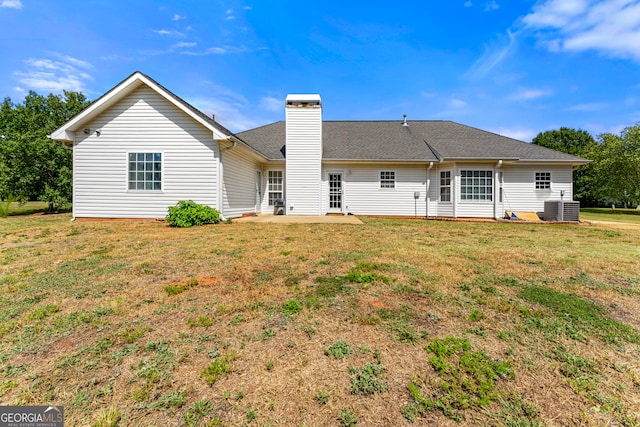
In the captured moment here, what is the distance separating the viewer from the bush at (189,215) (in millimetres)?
8875

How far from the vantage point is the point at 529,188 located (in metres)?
13.7

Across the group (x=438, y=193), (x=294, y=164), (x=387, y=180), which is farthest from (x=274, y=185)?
(x=438, y=193)

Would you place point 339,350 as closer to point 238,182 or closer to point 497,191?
point 238,182

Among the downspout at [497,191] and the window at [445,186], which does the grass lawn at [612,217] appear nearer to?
the downspout at [497,191]

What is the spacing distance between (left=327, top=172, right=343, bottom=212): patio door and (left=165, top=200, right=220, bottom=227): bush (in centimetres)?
642

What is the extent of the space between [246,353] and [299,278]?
1691 mm

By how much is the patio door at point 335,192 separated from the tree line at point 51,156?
16.3m

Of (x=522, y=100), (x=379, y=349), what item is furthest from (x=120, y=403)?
(x=522, y=100)

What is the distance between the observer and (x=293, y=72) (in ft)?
58.3

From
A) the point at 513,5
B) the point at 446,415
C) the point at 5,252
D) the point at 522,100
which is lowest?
the point at 446,415

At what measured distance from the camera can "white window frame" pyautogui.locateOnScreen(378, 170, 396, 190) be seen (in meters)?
14.1

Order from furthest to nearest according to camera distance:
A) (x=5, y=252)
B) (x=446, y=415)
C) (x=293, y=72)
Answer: (x=293, y=72) → (x=5, y=252) → (x=446, y=415)

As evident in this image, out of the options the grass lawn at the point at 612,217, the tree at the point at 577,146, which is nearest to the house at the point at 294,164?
the grass lawn at the point at 612,217

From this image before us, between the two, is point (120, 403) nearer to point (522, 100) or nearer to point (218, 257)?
point (218, 257)
